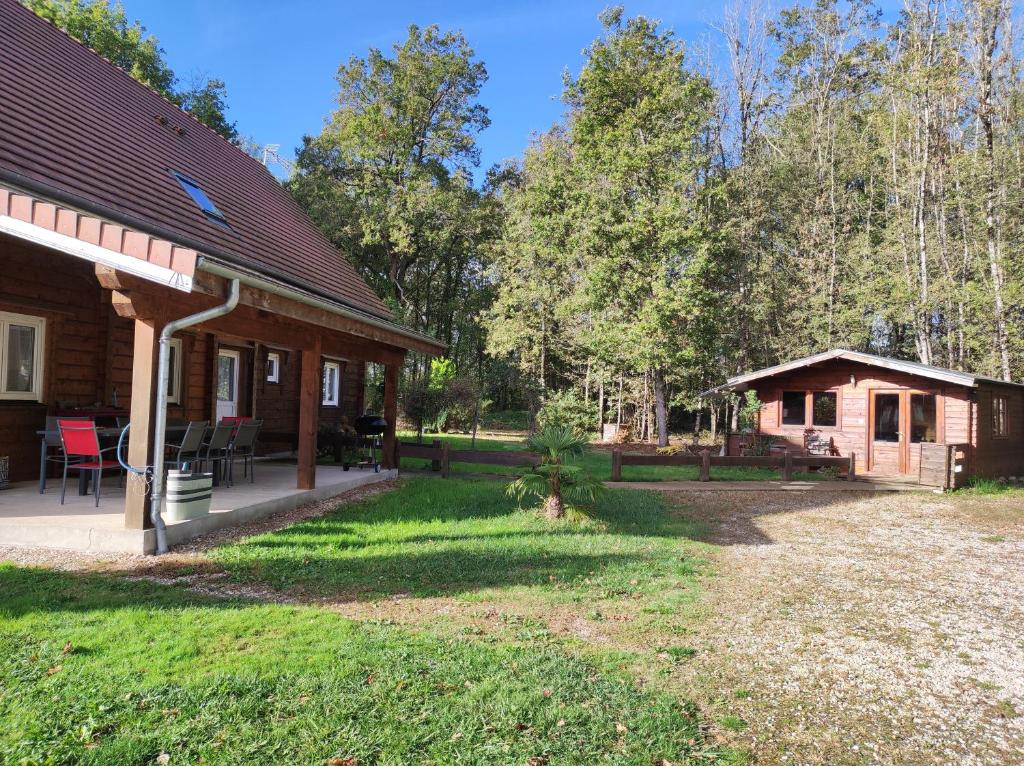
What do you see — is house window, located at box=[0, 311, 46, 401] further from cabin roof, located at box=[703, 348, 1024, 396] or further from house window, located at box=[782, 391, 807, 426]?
house window, located at box=[782, 391, 807, 426]

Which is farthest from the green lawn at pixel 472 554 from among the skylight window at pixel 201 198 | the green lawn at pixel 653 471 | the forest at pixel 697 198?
the forest at pixel 697 198

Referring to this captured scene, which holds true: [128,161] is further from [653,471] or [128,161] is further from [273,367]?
[653,471]

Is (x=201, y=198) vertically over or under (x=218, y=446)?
over

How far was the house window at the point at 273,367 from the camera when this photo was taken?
13.4m

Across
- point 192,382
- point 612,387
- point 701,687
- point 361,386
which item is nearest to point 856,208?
point 612,387

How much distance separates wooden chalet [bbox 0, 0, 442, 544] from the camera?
17.5 ft

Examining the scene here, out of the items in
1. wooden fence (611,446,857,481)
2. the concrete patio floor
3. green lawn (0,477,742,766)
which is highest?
wooden fence (611,446,857,481)

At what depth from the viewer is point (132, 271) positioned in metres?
5.12

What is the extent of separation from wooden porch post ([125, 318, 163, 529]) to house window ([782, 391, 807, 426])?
1589cm

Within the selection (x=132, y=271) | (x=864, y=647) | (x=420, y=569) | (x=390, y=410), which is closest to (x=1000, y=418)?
(x=390, y=410)

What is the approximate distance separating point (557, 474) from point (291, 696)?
505cm

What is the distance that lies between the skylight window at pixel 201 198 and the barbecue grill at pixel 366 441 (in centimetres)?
429

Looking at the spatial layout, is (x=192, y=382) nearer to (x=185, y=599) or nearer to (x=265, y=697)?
(x=185, y=599)

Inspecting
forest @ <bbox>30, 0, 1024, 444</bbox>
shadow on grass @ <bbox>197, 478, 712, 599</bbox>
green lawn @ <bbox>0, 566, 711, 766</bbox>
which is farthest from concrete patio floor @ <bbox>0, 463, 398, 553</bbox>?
forest @ <bbox>30, 0, 1024, 444</bbox>
